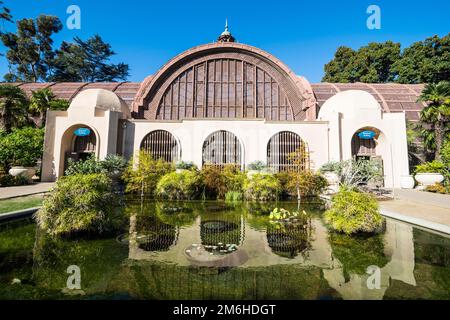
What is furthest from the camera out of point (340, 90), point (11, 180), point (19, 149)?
point (340, 90)

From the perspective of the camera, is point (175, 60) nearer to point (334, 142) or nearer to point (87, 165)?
point (87, 165)

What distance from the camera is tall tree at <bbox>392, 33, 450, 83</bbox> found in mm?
32562

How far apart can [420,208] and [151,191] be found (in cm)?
1379

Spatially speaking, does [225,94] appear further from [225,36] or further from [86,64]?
[86,64]

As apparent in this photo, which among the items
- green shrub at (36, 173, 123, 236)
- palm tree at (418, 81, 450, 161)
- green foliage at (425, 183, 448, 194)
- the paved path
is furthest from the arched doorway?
palm tree at (418, 81, 450, 161)

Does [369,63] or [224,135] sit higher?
[369,63]

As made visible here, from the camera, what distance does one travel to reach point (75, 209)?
5742 mm

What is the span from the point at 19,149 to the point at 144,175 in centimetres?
1113

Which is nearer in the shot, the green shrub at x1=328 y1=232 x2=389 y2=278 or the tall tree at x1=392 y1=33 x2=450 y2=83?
the green shrub at x1=328 y1=232 x2=389 y2=278

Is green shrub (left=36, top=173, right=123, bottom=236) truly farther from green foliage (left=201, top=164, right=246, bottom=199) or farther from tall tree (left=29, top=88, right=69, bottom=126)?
tall tree (left=29, top=88, right=69, bottom=126)

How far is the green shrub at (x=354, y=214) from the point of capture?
5.96 metres

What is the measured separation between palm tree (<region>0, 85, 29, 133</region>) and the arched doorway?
5.78m

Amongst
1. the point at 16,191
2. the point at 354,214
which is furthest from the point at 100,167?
the point at 354,214
